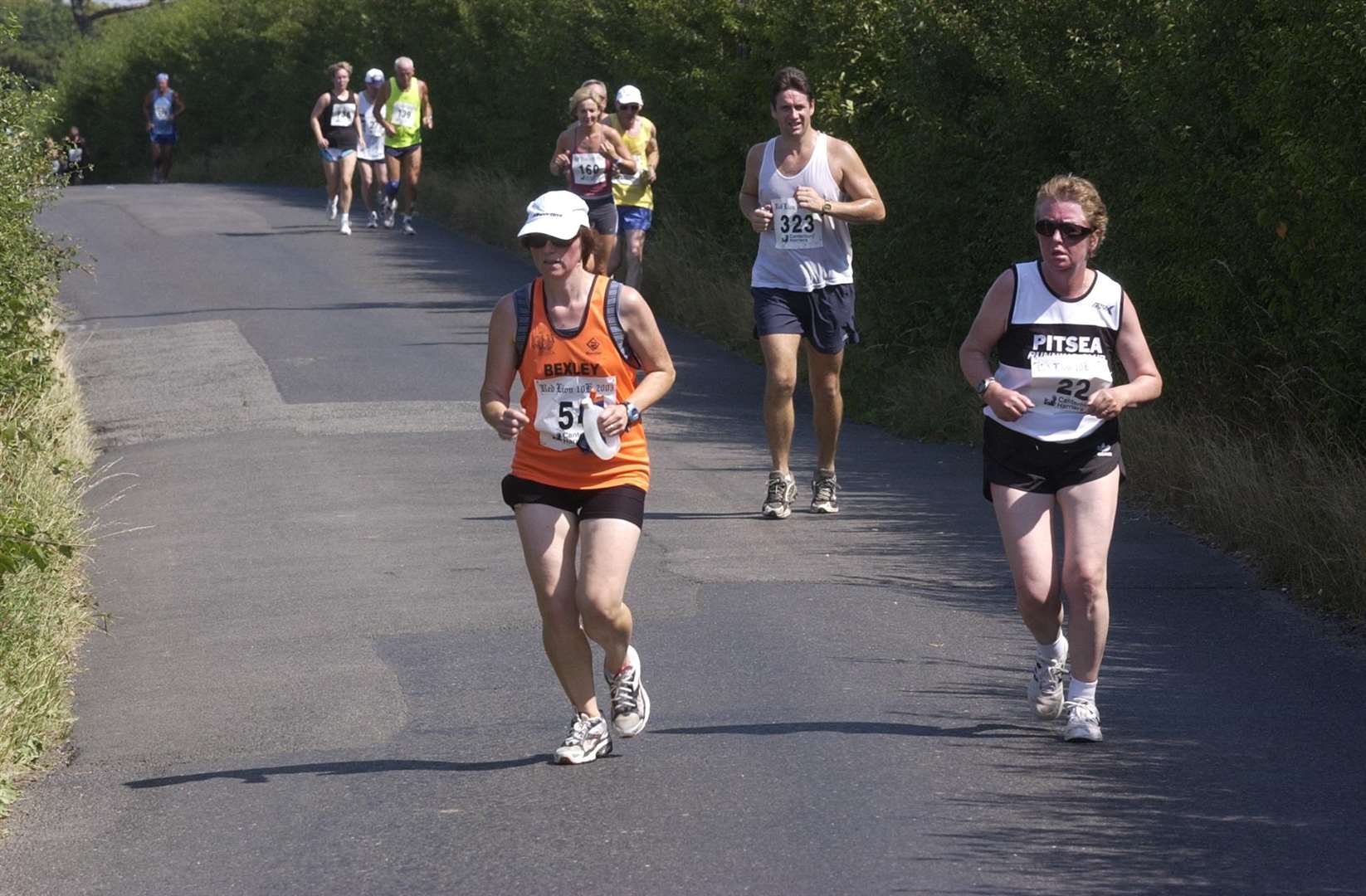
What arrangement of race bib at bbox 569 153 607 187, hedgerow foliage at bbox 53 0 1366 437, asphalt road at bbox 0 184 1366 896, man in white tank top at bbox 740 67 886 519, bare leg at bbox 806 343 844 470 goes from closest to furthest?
1. asphalt road at bbox 0 184 1366 896
2. hedgerow foliage at bbox 53 0 1366 437
3. man in white tank top at bbox 740 67 886 519
4. bare leg at bbox 806 343 844 470
5. race bib at bbox 569 153 607 187

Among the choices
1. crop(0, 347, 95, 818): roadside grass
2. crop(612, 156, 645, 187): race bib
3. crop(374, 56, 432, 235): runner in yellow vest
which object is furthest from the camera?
crop(374, 56, 432, 235): runner in yellow vest

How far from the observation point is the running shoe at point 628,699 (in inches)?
253

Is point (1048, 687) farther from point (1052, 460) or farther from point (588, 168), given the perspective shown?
point (588, 168)

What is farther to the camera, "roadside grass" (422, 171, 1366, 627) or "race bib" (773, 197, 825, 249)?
"race bib" (773, 197, 825, 249)

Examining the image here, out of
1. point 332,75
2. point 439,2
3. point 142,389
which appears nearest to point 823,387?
point 142,389

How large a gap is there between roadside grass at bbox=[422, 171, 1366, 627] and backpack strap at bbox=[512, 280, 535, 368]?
12.2ft

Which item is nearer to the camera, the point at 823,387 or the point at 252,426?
the point at 823,387

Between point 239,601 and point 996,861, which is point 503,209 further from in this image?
point 996,861

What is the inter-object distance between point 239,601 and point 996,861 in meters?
4.71

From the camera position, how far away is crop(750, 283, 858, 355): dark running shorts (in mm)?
10219

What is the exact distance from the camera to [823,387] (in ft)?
34.2

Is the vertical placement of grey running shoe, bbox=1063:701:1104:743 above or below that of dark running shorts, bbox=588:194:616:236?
below

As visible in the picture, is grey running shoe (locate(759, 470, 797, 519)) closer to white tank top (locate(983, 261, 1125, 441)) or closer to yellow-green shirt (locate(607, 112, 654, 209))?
white tank top (locate(983, 261, 1125, 441))

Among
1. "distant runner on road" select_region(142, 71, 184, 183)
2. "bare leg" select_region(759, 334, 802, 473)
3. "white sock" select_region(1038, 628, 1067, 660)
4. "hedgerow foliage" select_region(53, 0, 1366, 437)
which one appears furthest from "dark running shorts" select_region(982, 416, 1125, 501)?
"distant runner on road" select_region(142, 71, 184, 183)
